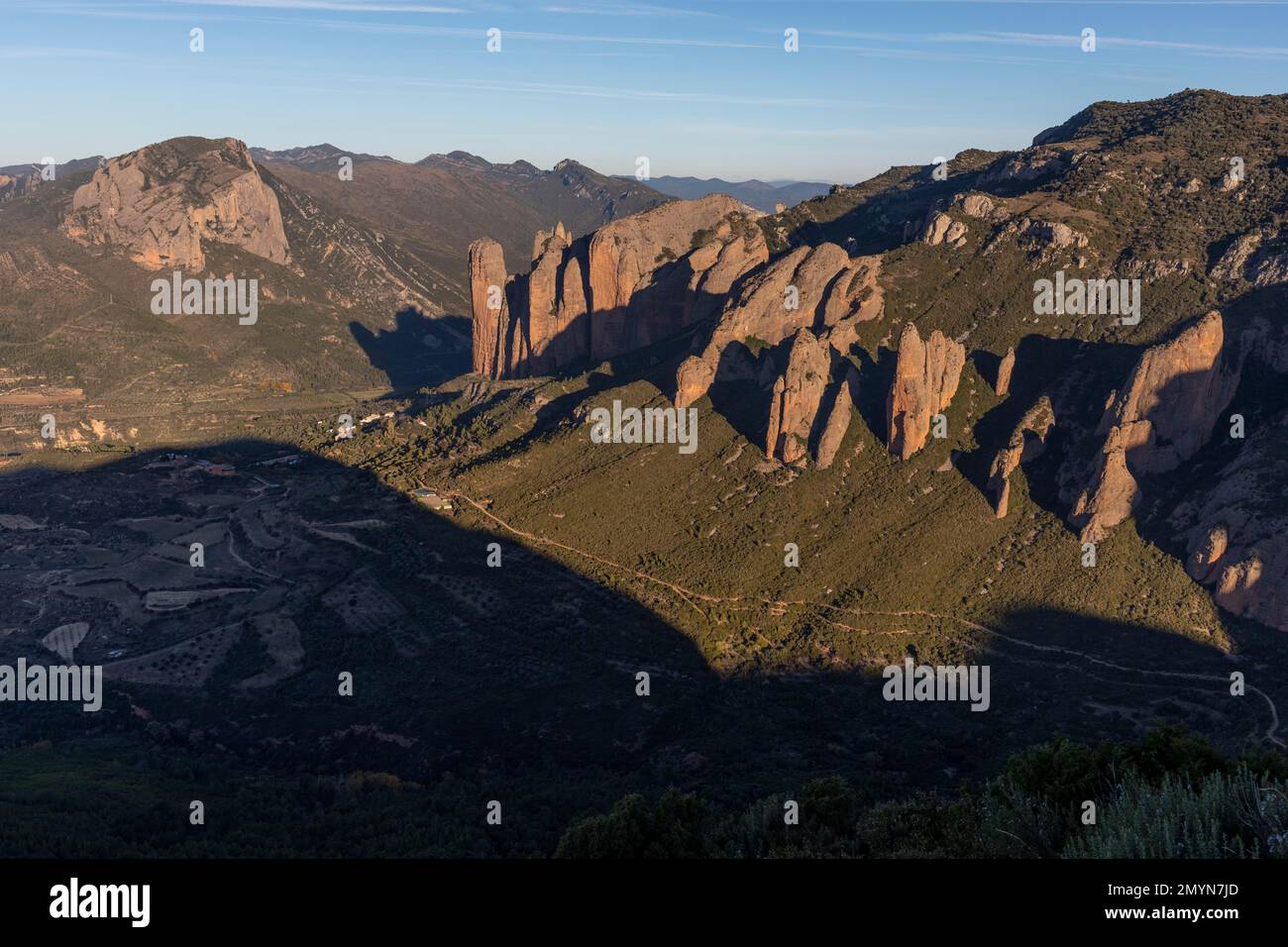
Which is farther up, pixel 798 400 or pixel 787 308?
pixel 787 308

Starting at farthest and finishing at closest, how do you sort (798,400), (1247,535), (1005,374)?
(1005,374) → (798,400) → (1247,535)

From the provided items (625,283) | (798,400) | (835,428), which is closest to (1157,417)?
(835,428)

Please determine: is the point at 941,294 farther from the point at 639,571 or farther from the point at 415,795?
the point at 415,795

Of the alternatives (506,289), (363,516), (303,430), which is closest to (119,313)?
(303,430)

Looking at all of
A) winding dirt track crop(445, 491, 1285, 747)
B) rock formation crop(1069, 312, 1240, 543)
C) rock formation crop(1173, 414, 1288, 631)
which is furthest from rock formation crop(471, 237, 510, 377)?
rock formation crop(1173, 414, 1288, 631)

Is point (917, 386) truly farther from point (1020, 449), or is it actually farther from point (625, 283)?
point (625, 283)

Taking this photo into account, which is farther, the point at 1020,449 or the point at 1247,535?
the point at 1020,449

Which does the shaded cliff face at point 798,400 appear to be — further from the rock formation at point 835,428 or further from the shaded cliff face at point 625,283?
the shaded cliff face at point 625,283
